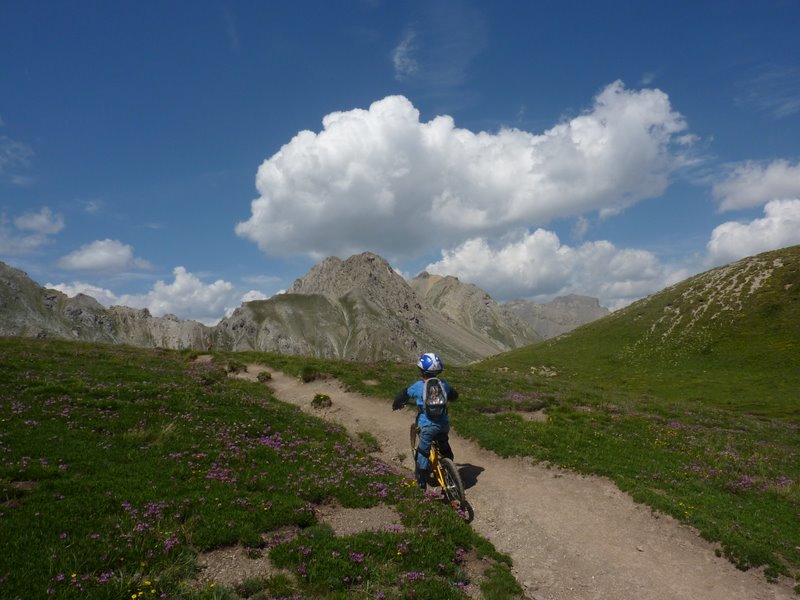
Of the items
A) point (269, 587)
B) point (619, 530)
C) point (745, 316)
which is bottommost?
point (619, 530)

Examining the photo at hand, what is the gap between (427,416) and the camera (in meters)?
14.7

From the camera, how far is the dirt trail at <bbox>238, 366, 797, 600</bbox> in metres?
11.8

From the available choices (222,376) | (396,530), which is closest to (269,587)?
(396,530)

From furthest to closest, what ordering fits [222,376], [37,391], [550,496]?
[222,376]
[37,391]
[550,496]

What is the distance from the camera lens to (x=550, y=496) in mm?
17328

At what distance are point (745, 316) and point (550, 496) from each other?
89.8 meters

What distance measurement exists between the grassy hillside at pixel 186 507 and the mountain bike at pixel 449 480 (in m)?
0.77

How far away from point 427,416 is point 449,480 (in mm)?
2327

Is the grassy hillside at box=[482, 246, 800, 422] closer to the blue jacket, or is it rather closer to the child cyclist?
the child cyclist

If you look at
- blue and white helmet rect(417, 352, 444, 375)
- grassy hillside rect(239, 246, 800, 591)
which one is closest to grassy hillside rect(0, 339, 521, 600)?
blue and white helmet rect(417, 352, 444, 375)

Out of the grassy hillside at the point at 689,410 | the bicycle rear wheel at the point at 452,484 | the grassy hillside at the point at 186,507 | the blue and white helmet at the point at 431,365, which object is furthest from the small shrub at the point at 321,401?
the blue and white helmet at the point at 431,365

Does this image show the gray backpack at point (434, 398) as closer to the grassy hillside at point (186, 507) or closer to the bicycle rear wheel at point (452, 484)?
the bicycle rear wheel at point (452, 484)

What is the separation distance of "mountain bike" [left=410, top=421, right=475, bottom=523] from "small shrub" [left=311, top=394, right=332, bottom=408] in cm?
1701

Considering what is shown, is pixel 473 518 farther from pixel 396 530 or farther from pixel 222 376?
pixel 222 376
